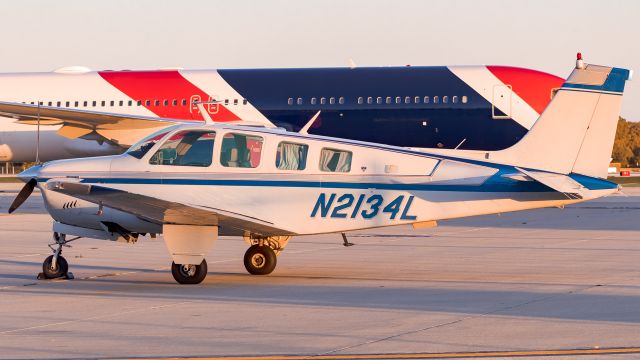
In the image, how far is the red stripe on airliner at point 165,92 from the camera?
102ft

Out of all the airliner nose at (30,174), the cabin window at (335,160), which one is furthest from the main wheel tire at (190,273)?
the airliner nose at (30,174)

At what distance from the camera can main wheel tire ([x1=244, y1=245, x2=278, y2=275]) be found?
16.1 metres

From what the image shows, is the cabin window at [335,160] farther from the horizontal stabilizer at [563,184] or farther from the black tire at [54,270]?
the black tire at [54,270]

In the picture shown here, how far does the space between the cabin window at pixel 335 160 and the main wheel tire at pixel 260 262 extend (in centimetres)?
193

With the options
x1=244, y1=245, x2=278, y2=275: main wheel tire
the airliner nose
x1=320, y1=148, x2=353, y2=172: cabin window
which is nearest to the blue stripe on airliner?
x1=320, y1=148, x2=353, y2=172: cabin window

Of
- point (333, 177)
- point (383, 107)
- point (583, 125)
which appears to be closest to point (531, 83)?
point (383, 107)

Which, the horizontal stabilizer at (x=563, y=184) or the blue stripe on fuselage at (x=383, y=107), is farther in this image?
the blue stripe on fuselage at (x=383, y=107)

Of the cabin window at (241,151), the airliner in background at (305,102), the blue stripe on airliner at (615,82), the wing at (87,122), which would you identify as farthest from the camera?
the airliner in background at (305,102)

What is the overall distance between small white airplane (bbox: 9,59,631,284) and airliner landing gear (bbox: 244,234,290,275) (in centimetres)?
105

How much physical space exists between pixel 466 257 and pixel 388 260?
1310mm

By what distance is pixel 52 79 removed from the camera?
107 ft

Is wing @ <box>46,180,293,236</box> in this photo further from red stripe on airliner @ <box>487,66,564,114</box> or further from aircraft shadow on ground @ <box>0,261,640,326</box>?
red stripe on airliner @ <box>487,66,564,114</box>

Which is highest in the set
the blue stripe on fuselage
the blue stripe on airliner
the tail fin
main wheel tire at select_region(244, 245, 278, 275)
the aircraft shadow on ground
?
the blue stripe on fuselage

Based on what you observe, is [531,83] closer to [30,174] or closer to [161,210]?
[161,210]
